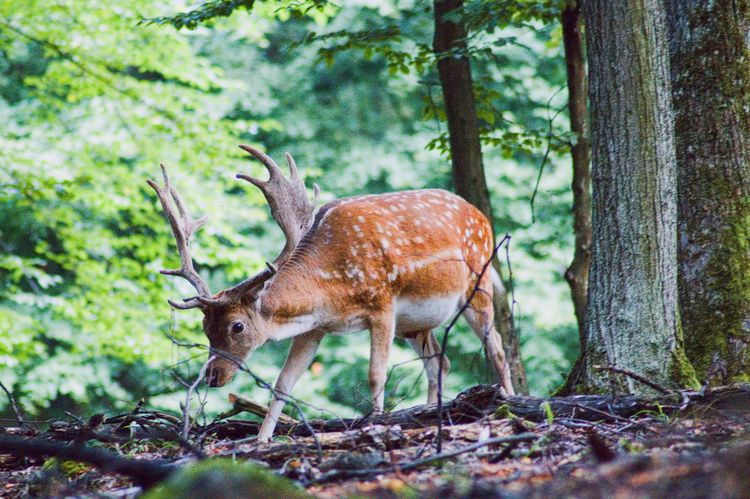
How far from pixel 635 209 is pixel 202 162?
8276 millimetres

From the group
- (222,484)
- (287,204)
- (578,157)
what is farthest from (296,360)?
(222,484)

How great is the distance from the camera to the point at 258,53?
1994cm

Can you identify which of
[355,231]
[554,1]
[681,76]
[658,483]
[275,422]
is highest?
[554,1]

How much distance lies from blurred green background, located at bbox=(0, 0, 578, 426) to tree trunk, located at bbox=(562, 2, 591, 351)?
0.73ft

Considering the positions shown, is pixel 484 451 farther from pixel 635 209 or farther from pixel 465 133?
pixel 465 133

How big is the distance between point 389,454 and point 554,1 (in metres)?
4.96

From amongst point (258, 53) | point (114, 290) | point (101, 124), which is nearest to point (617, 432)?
point (114, 290)

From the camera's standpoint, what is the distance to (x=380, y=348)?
6383 millimetres

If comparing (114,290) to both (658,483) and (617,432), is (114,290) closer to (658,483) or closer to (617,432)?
(617,432)

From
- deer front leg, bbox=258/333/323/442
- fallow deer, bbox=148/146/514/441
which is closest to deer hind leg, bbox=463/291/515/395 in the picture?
fallow deer, bbox=148/146/514/441

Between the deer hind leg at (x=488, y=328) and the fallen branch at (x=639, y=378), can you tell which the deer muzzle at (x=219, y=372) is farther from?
the fallen branch at (x=639, y=378)

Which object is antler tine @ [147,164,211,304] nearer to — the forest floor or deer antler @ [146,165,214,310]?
deer antler @ [146,165,214,310]

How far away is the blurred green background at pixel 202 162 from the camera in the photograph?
37.1 feet

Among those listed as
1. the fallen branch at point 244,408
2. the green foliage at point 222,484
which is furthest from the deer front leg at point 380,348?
the green foliage at point 222,484
